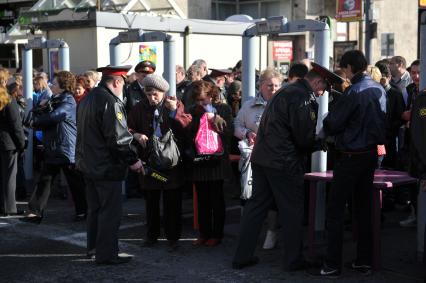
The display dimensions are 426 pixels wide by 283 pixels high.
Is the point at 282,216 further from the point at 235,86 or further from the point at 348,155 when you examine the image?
the point at 235,86

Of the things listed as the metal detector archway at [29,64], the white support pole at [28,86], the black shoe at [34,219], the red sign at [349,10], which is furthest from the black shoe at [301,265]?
the red sign at [349,10]

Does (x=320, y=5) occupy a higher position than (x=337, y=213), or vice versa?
(x=320, y=5)

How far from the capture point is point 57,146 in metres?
8.01

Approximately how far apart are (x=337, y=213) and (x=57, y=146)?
3.76m

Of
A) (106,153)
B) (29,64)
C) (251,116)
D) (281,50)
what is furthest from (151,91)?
(281,50)

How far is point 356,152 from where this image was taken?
5.57 m

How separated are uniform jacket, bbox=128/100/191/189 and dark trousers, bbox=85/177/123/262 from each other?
1.55 ft

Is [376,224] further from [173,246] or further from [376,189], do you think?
[173,246]

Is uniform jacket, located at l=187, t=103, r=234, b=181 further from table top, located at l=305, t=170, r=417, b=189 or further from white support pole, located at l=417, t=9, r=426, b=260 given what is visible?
white support pole, located at l=417, t=9, r=426, b=260

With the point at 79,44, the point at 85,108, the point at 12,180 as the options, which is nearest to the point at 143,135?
the point at 85,108

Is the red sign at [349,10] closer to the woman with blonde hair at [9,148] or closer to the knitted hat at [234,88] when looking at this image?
the knitted hat at [234,88]

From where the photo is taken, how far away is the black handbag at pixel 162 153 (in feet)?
21.0

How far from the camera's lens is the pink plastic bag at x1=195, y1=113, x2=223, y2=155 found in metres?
6.58

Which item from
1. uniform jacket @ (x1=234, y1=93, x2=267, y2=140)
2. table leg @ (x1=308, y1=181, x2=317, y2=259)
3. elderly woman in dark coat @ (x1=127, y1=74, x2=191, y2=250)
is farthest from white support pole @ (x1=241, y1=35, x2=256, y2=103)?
table leg @ (x1=308, y1=181, x2=317, y2=259)
